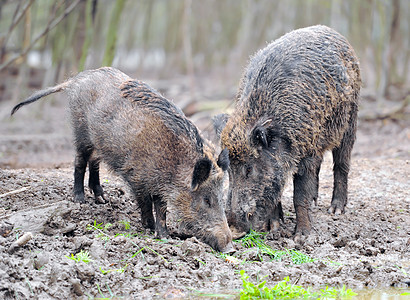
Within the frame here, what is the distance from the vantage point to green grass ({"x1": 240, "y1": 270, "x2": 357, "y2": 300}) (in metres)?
4.47

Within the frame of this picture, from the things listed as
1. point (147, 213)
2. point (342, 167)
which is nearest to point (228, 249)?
point (147, 213)

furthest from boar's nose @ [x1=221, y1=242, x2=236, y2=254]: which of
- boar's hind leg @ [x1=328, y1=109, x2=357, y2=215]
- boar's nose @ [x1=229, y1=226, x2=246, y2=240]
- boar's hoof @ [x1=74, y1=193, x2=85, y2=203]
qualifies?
boar's hind leg @ [x1=328, y1=109, x2=357, y2=215]

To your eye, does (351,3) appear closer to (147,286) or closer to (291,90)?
(291,90)

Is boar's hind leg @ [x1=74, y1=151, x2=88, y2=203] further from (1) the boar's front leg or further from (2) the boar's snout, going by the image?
(2) the boar's snout

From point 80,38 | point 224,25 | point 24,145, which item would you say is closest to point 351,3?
point 224,25

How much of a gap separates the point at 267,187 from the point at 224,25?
22927mm

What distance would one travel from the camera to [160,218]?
235 inches

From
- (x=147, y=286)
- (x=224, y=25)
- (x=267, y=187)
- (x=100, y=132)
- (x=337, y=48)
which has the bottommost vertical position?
(x=147, y=286)

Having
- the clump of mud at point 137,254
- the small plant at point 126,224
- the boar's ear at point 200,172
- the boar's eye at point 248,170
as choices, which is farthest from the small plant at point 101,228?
the boar's eye at point 248,170

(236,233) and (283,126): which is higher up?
(283,126)

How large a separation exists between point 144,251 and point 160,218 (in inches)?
29.2

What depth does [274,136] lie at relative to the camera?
648cm

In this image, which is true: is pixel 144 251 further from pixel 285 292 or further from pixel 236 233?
pixel 285 292

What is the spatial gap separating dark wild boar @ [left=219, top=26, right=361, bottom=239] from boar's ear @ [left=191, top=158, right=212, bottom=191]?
758 millimetres
